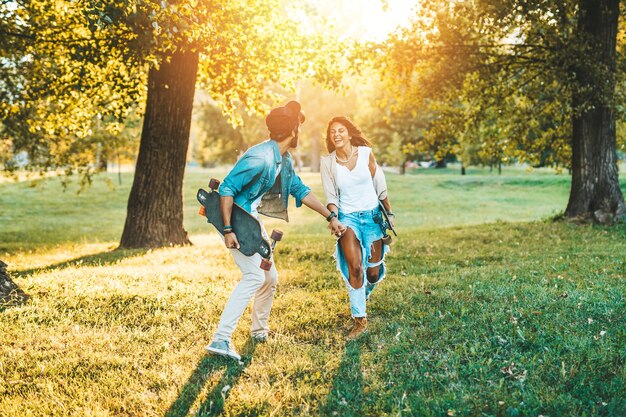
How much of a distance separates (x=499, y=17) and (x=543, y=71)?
8.57ft

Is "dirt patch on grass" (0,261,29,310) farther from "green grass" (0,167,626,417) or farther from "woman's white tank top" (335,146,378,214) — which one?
"woman's white tank top" (335,146,378,214)

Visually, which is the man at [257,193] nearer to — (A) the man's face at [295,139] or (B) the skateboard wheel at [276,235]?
(A) the man's face at [295,139]

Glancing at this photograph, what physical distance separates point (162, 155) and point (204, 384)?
8.04m

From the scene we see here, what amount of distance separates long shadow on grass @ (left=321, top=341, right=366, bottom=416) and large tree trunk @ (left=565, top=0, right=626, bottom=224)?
1004 cm

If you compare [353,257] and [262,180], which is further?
[353,257]

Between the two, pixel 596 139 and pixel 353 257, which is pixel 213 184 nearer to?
pixel 353 257

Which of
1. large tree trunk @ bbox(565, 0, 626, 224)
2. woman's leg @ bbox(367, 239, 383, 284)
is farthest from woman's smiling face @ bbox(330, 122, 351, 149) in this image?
large tree trunk @ bbox(565, 0, 626, 224)

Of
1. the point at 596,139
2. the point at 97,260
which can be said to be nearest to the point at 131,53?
the point at 97,260

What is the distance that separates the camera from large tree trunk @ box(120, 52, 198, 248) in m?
11.9

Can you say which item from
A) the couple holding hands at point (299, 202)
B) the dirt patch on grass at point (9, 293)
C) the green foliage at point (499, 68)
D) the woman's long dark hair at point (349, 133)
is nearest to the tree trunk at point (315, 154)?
the green foliage at point (499, 68)

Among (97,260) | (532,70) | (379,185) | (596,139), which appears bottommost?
(97,260)

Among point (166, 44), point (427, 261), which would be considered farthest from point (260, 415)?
point (166, 44)

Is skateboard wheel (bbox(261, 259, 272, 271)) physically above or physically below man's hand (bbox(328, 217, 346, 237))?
below

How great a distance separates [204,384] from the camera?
15.8 feet
